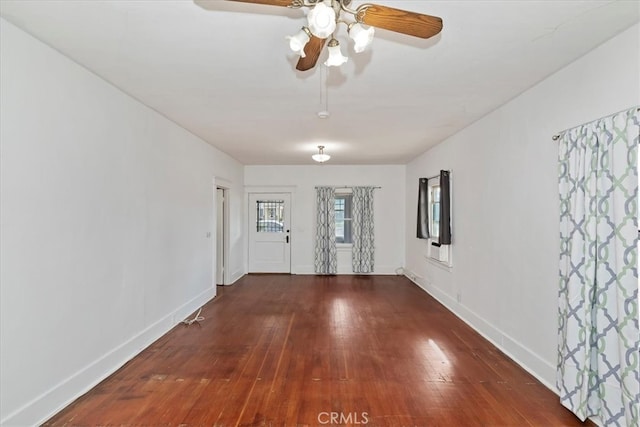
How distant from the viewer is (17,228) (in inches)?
77.4

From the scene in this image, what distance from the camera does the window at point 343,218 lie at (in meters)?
7.42

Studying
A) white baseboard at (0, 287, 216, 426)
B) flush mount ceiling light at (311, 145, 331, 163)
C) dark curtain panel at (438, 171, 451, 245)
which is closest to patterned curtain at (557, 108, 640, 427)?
dark curtain panel at (438, 171, 451, 245)

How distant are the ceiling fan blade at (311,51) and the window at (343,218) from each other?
5664 mm

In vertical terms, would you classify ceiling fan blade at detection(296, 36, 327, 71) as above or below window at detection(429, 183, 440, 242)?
above

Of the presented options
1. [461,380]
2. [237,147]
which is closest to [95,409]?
[461,380]

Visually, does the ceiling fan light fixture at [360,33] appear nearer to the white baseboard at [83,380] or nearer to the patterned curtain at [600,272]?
the patterned curtain at [600,272]

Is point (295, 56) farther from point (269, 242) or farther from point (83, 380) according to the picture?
point (269, 242)

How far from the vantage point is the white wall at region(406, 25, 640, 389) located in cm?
218

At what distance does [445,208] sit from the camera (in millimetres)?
4668

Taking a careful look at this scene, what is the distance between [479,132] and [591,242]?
81.8 inches

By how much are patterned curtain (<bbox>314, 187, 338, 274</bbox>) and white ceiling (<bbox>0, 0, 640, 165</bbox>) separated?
3.36m

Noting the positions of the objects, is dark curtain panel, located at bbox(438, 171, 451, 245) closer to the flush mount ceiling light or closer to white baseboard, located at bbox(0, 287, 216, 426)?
the flush mount ceiling light

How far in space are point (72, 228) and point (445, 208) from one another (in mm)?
4321

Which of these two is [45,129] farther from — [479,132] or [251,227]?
[251,227]
